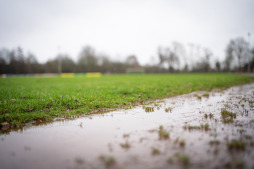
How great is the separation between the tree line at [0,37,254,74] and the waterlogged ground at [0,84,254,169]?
239ft

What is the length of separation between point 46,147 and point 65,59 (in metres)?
79.7

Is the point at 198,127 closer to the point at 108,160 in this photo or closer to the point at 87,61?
the point at 108,160

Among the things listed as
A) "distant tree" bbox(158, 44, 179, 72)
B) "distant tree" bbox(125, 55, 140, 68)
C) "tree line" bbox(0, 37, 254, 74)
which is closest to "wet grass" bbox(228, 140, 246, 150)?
"tree line" bbox(0, 37, 254, 74)

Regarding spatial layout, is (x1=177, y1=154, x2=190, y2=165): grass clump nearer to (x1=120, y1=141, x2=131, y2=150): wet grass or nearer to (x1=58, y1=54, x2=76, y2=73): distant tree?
(x1=120, y1=141, x2=131, y2=150): wet grass

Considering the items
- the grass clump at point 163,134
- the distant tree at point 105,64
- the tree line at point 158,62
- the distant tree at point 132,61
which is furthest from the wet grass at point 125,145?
the distant tree at point 132,61

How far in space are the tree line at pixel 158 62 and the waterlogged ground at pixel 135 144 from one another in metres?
72.9

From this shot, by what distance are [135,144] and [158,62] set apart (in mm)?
85202

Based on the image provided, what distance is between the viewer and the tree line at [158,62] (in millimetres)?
65062

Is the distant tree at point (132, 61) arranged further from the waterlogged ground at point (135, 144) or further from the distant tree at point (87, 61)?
the waterlogged ground at point (135, 144)

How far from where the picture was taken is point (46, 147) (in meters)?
3.38

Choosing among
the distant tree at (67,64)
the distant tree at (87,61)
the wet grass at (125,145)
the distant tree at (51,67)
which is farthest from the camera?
the distant tree at (87,61)

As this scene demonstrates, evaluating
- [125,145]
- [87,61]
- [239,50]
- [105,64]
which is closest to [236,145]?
[125,145]

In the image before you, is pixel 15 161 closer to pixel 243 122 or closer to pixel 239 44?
pixel 243 122

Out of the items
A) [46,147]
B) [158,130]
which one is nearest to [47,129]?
[46,147]
